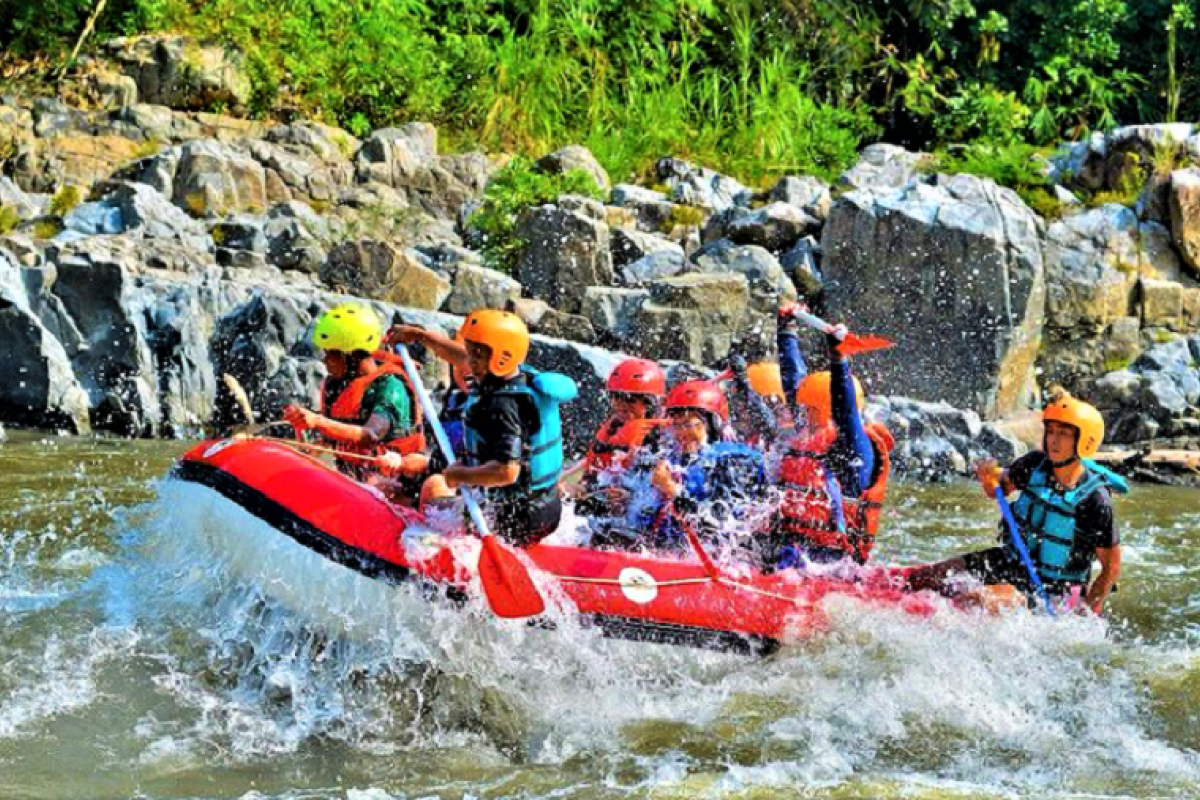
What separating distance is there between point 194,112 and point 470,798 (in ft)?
38.8

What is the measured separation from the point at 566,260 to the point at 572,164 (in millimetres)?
2196

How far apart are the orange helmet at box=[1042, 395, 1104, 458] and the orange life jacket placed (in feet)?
5.69

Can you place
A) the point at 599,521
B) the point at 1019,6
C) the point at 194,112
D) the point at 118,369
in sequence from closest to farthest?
the point at 599,521 < the point at 118,369 < the point at 194,112 < the point at 1019,6

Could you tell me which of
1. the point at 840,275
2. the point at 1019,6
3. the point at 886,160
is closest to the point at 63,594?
the point at 840,275

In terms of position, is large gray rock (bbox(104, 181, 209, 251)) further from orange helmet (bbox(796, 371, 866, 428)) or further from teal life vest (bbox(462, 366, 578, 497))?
teal life vest (bbox(462, 366, 578, 497))

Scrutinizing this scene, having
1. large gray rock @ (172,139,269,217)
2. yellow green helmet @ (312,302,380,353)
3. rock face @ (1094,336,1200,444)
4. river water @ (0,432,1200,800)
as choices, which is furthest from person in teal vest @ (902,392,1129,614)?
large gray rock @ (172,139,269,217)

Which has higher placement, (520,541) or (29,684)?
(520,541)

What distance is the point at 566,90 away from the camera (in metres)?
17.5

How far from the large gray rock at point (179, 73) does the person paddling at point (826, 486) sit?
1052 cm

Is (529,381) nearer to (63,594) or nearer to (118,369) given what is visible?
(63,594)

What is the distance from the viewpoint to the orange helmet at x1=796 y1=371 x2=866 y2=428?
6.88 meters

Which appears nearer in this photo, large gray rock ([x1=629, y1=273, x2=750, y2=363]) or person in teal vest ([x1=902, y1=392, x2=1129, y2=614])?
person in teal vest ([x1=902, y1=392, x2=1129, y2=614])

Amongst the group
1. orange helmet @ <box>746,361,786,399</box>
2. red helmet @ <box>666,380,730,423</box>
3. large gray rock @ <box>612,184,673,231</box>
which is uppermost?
red helmet @ <box>666,380,730,423</box>

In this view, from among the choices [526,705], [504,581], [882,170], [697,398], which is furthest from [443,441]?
[882,170]
